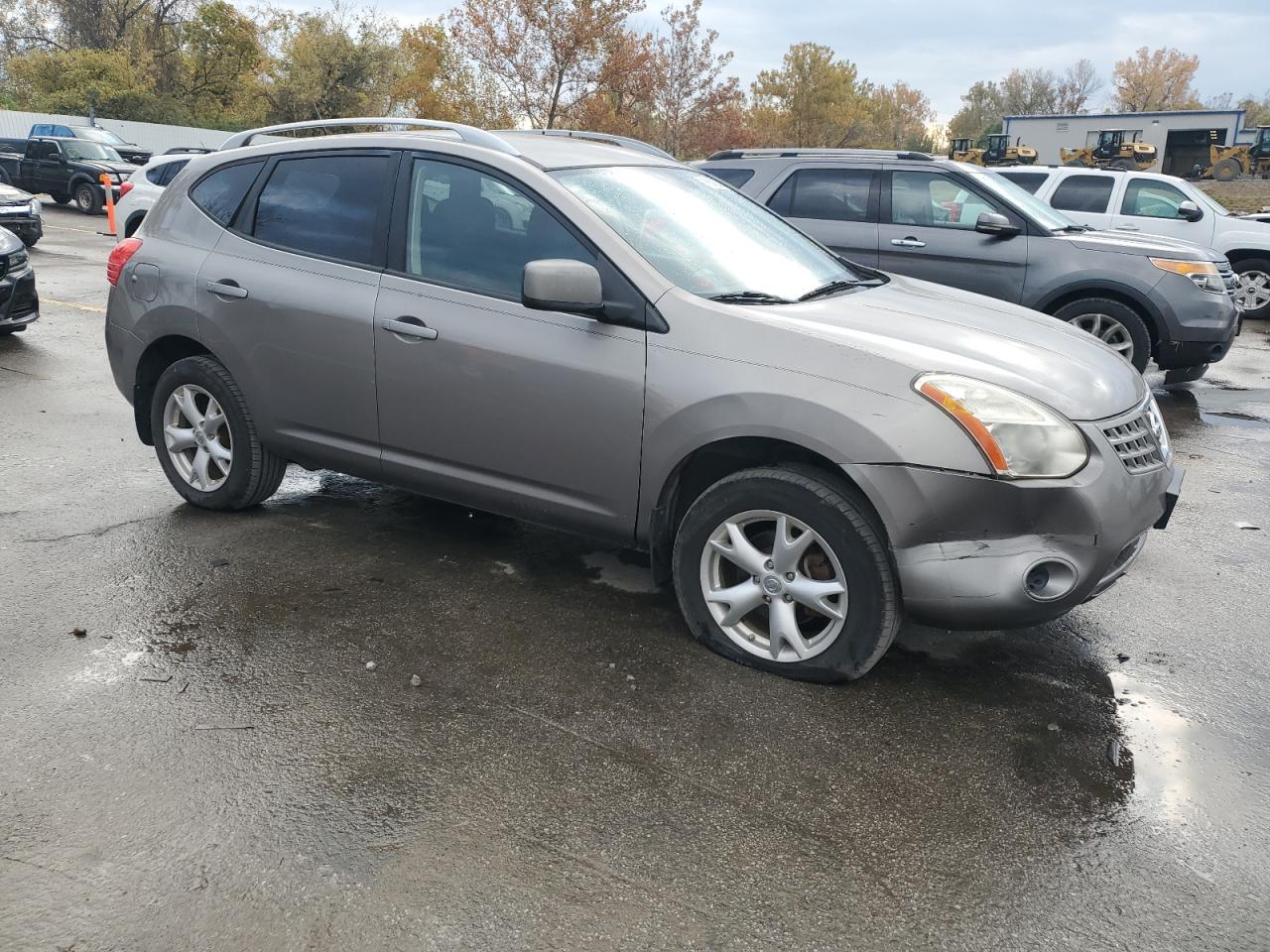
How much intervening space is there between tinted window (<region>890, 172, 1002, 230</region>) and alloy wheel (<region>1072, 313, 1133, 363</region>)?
1132 mm

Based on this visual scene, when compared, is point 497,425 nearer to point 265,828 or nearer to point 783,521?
point 783,521

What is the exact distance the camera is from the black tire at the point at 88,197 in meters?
24.3

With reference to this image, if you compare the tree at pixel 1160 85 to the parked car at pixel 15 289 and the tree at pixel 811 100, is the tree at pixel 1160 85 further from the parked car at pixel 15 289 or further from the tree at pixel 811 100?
the parked car at pixel 15 289

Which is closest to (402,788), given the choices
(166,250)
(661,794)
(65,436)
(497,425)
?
(661,794)

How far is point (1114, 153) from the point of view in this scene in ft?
131

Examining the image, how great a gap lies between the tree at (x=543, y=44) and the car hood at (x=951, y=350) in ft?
99.4

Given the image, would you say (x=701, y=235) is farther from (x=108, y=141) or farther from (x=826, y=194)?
(x=108, y=141)

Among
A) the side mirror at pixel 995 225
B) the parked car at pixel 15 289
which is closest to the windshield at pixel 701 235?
the side mirror at pixel 995 225

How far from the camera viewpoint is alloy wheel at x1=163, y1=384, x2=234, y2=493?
494 centimetres

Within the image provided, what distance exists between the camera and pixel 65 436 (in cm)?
648

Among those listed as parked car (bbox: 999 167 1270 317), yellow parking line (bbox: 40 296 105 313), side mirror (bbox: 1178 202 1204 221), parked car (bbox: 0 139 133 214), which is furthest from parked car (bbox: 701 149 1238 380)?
parked car (bbox: 0 139 133 214)

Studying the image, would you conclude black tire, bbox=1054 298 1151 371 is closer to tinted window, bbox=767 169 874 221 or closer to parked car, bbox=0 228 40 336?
tinted window, bbox=767 169 874 221

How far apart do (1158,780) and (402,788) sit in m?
2.22

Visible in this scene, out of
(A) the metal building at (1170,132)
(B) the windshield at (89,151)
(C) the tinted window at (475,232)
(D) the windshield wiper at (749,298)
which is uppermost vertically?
(A) the metal building at (1170,132)
